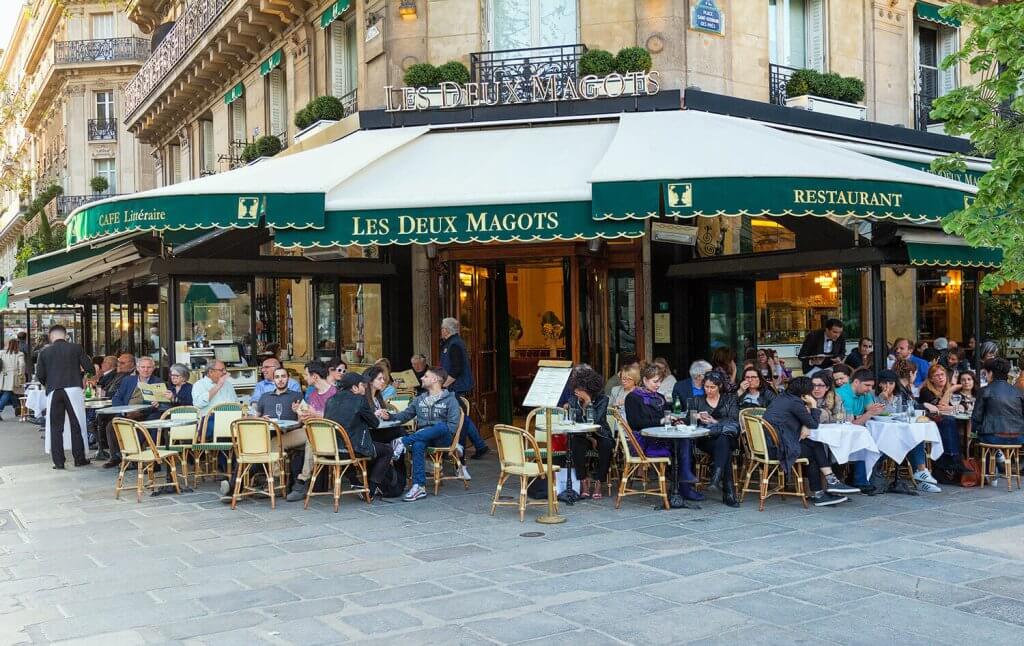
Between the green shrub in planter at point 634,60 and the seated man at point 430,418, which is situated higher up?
the green shrub in planter at point 634,60

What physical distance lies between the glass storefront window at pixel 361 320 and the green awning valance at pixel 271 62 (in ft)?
18.7

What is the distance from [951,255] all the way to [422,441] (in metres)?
5.68

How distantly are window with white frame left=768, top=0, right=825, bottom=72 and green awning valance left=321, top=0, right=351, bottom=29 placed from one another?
6.02m

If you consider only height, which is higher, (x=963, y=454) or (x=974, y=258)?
(x=974, y=258)

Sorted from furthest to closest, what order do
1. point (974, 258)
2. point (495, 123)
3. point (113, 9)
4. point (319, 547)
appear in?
point (113, 9), point (495, 123), point (974, 258), point (319, 547)

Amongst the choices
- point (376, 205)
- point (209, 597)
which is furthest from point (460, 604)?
point (376, 205)

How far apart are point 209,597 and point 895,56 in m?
12.6

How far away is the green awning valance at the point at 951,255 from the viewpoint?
991cm

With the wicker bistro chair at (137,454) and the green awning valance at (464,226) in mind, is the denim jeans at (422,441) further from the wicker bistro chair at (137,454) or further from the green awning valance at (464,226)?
the wicker bistro chair at (137,454)

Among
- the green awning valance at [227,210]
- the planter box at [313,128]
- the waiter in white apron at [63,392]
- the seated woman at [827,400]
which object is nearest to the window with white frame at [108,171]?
the planter box at [313,128]

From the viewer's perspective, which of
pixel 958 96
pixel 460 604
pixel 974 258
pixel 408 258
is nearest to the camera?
pixel 460 604

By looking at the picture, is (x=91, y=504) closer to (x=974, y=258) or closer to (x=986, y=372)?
(x=986, y=372)

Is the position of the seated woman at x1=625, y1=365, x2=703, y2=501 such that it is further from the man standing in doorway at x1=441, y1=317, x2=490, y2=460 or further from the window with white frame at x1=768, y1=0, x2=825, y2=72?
the window with white frame at x1=768, y1=0, x2=825, y2=72

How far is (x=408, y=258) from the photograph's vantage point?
1369 centimetres
